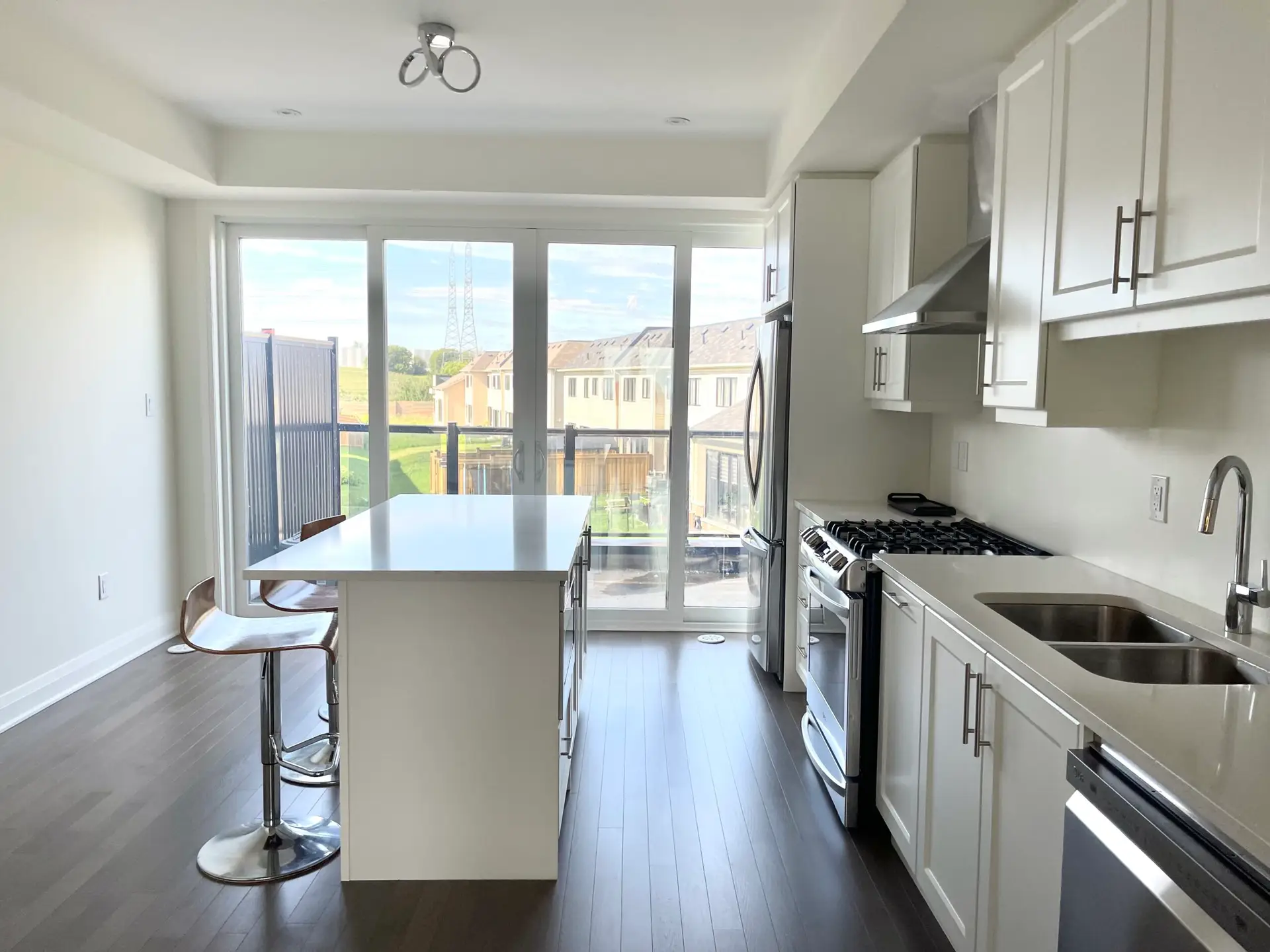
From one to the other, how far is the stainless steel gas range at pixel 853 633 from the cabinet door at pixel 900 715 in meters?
0.06

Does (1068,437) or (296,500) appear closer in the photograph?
(1068,437)

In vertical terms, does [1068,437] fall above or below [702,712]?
above

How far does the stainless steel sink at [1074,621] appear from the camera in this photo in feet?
7.03

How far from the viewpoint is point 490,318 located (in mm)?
4984

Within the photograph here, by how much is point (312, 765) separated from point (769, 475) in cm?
236

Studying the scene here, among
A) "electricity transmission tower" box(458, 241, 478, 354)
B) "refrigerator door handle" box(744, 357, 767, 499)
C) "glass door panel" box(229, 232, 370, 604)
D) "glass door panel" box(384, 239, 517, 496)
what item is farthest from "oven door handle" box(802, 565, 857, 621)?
"glass door panel" box(229, 232, 370, 604)

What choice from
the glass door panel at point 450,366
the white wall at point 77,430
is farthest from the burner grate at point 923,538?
the white wall at point 77,430

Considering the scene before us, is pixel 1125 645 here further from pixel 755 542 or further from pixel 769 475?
pixel 755 542

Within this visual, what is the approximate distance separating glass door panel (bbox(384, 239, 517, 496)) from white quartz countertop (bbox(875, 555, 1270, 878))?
3157 mm

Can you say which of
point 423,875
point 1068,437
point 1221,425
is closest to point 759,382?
point 1068,437

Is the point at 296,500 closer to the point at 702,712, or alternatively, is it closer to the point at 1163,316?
the point at 702,712

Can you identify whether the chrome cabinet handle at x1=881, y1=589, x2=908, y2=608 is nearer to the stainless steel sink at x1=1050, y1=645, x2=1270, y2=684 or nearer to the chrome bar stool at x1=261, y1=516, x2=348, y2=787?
the stainless steel sink at x1=1050, y1=645, x2=1270, y2=684

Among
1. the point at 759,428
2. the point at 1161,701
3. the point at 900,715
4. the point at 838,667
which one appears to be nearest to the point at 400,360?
the point at 759,428

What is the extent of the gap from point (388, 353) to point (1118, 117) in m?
4.02
